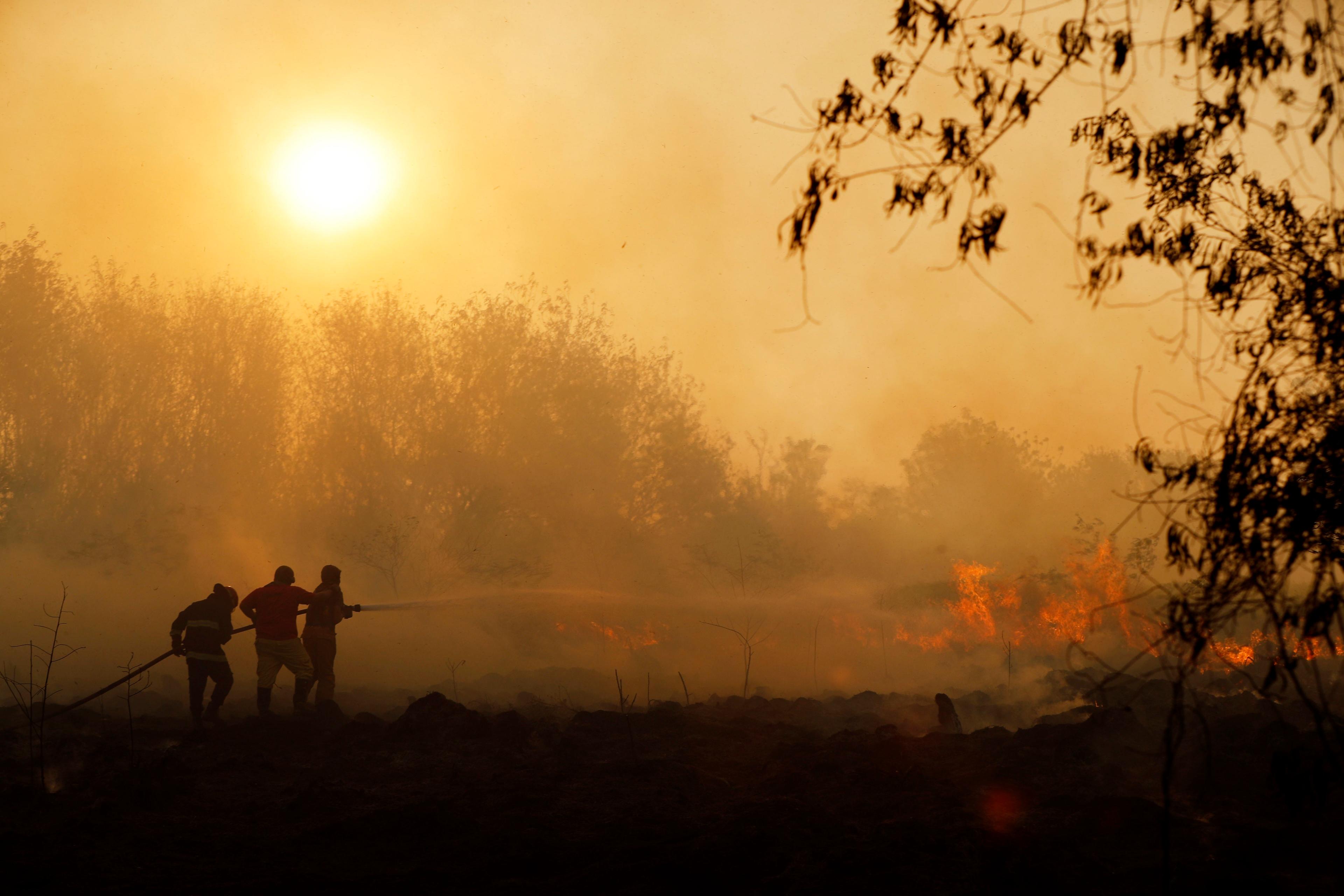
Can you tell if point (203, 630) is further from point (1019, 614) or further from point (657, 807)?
point (1019, 614)

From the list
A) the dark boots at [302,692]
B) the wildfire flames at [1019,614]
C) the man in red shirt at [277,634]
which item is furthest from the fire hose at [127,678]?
the wildfire flames at [1019,614]

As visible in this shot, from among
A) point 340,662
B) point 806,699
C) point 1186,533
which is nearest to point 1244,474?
point 1186,533

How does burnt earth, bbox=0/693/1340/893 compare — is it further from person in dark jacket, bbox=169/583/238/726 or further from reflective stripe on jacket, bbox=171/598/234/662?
reflective stripe on jacket, bbox=171/598/234/662

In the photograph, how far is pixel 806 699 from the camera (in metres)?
18.1

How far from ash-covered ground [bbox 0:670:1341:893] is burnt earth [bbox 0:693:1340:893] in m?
0.03

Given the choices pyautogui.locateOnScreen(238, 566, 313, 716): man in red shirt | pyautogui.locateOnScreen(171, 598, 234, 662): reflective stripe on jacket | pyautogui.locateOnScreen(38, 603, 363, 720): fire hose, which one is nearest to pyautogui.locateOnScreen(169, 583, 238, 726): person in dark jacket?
pyautogui.locateOnScreen(171, 598, 234, 662): reflective stripe on jacket

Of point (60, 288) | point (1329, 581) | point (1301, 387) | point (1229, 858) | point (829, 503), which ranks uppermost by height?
point (60, 288)

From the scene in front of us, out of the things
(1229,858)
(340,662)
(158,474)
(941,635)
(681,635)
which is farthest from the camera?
(941,635)

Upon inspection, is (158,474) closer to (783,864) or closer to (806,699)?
(806,699)

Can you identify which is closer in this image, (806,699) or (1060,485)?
(806,699)

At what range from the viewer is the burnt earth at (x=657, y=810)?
6762 millimetres

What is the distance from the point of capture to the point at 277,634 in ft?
41.5

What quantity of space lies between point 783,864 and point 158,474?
27.4 meters

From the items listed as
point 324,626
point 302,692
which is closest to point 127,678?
point 302,692
